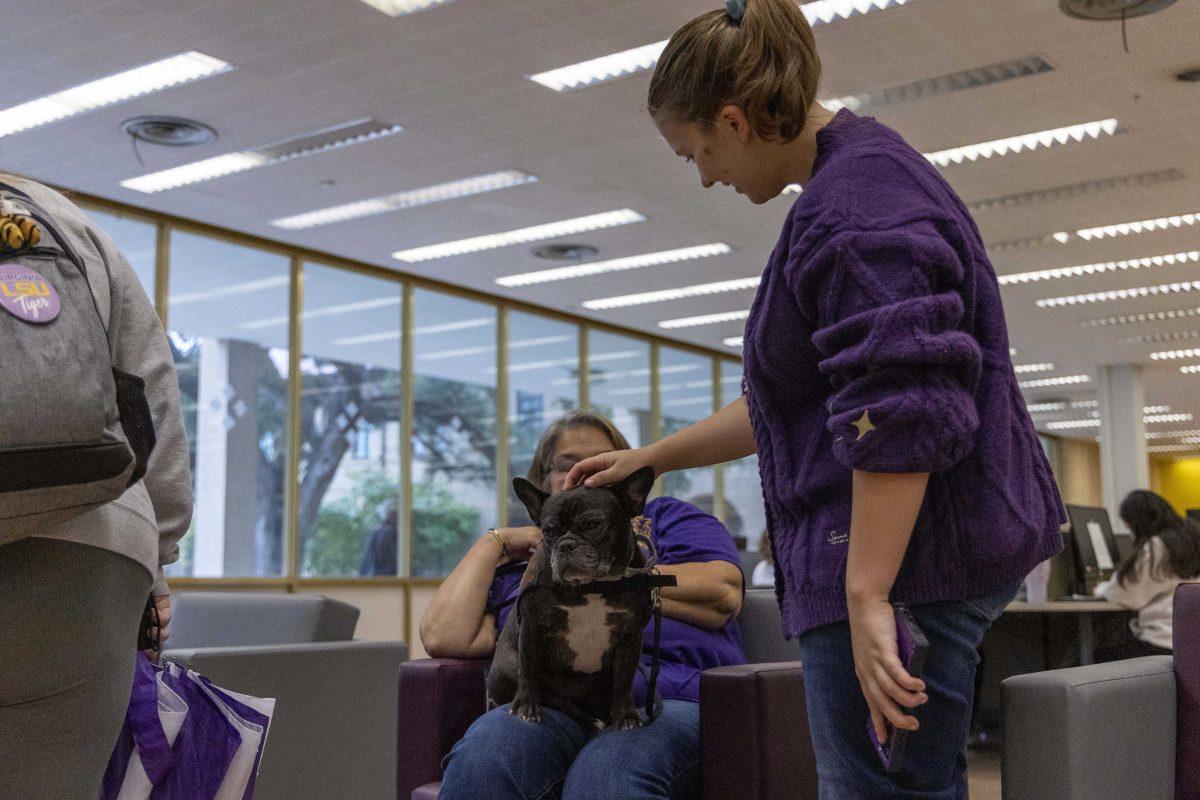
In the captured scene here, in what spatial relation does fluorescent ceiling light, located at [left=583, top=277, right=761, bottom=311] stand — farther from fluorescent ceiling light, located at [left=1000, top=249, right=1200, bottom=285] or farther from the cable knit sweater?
the cable knit sweater

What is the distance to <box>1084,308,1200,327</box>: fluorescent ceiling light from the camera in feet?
40.8

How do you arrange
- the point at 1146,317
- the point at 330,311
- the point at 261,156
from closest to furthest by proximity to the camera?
the point at 261,156
the point at 330,311
the point at 1146,317

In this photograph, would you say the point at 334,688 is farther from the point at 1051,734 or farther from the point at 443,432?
the point at 443,432

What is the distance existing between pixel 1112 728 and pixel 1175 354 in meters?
14.5

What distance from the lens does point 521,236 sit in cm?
971

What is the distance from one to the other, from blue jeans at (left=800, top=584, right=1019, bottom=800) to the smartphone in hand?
2cm

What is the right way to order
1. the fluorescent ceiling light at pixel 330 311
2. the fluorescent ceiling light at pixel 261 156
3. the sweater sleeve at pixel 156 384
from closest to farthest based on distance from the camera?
the sweater sleeve at pixel 156 384 < the fluorescent ceiling light at pixel 261 156 < the fluorescent ceiling light at pixel 330 311

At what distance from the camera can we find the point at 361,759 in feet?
12.3

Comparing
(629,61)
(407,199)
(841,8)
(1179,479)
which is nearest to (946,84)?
(841,8)

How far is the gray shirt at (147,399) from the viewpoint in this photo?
4.66 feet

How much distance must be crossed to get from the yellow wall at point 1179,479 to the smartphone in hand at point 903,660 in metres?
28.6

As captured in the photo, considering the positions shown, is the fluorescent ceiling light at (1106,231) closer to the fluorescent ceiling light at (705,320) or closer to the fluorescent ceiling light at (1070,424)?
the fluorescent ceiling light at (705,320)

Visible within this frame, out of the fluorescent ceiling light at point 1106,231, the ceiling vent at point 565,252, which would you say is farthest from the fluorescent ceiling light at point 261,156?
the fluorescent ceiling light at point 1106,231

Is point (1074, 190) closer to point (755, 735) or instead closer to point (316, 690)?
point (316, 690)
